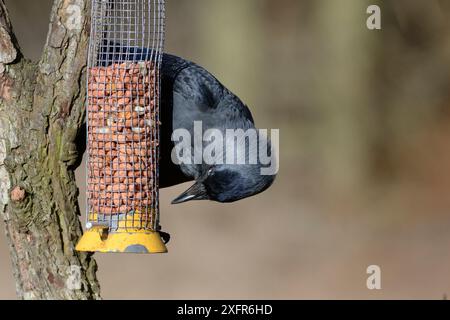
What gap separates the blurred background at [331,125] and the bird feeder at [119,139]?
4884 mm

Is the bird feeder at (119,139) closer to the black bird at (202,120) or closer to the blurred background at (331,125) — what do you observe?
the black bird at (202,120)

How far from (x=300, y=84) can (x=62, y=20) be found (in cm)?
626

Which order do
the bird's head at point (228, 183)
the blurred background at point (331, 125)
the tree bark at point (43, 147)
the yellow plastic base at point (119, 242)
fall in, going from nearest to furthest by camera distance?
the yellow plastic base at point (119, 242) < the tree bark at point (43, 147) < the bird's head at point (228, 183) < the blurred background at point (331, 125)

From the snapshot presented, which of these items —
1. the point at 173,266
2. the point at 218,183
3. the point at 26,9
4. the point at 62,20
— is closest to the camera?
the point at 62,20

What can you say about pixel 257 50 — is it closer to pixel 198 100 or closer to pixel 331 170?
pixel 331 170

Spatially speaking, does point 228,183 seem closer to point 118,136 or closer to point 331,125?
point 118,136

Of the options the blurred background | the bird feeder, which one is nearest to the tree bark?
the bird feeder

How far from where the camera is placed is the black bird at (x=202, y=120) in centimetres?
477

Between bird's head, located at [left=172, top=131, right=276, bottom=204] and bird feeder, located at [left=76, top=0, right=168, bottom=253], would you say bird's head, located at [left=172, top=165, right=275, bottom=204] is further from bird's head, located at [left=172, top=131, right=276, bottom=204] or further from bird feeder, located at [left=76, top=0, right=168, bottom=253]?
bird feeder, located at [left=76, top=0, right=168, bottom=253]

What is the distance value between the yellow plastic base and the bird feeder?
2 centimetres

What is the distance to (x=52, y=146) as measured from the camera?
428 centimetres

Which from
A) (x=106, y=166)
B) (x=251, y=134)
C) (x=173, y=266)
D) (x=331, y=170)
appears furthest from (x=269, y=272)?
(x=106, y=166)

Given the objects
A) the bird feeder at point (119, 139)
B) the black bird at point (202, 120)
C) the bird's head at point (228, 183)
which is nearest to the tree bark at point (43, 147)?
the bird feeder at point (119, 139)

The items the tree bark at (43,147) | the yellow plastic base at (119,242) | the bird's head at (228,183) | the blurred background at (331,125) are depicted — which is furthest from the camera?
the blurred background at (331,125)
